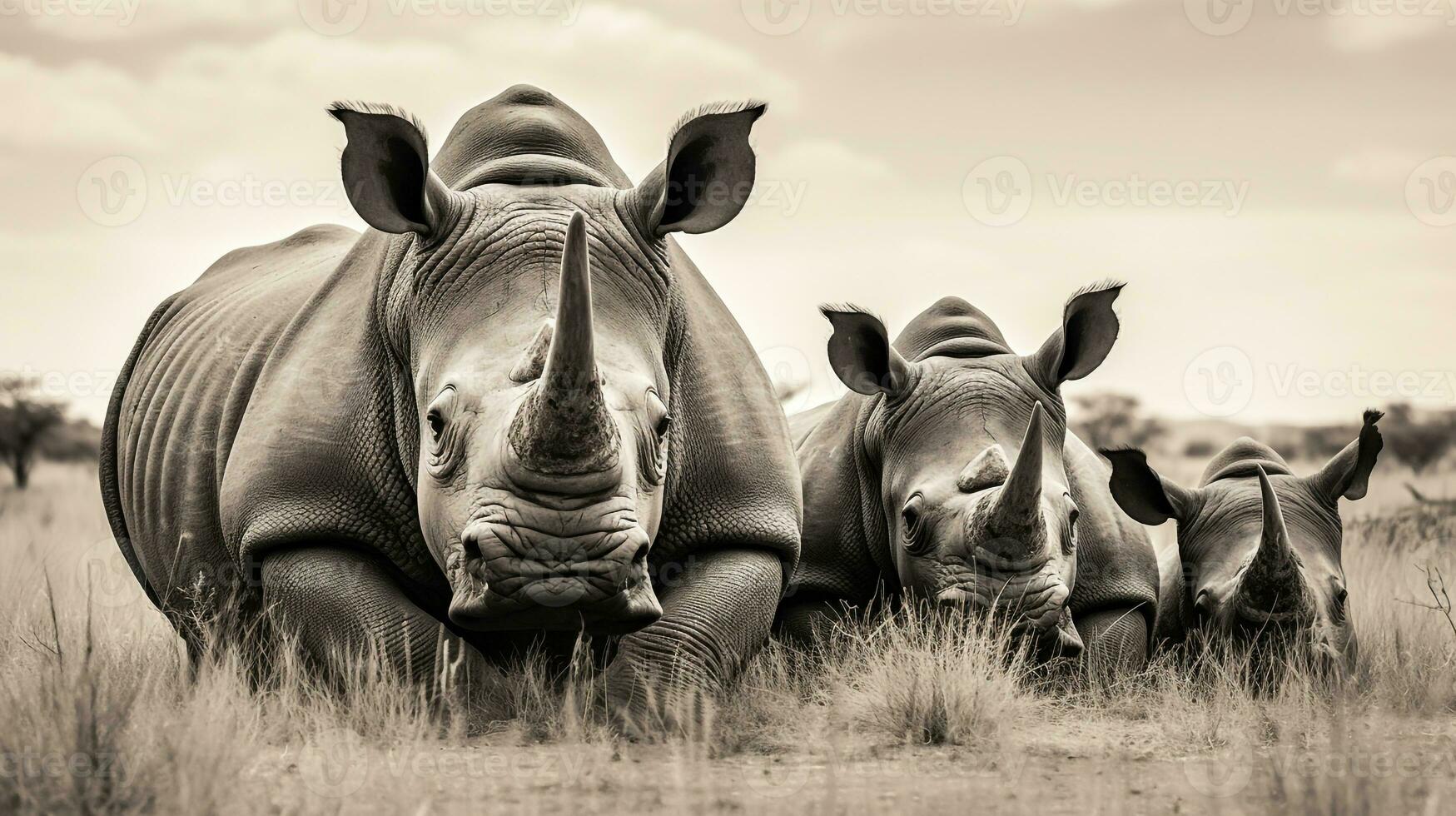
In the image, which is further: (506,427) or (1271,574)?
(1271,574)

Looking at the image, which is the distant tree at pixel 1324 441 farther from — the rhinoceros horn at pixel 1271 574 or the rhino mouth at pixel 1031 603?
the rhino mouth at pixel 1031 603

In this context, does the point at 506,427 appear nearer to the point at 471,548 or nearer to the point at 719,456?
the point at 471,548

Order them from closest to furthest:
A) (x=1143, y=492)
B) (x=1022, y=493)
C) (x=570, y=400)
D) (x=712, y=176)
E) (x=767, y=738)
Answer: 1. (x=570, y=400)
2. (x=767, y=738)
3. (x=712, y=176)
4. (x=1022, y=493)
5. (x=1143, y=492)

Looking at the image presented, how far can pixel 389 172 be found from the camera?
5926 mm

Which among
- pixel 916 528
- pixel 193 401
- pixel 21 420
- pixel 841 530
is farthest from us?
pixel 21 420

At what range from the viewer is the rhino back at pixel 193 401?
6848mm

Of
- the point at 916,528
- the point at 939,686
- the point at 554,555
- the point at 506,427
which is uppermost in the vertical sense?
the point at 506,427

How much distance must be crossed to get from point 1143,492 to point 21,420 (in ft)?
70.7

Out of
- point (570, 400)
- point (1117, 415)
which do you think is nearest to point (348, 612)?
point (570, 400)

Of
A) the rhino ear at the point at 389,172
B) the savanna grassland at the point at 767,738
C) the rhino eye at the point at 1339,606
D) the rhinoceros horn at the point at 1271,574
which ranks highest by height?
the rhino ear at the point at 389,172

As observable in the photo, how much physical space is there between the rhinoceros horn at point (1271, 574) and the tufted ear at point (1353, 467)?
0.84 metres

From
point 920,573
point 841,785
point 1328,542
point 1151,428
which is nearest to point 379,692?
point 841,785

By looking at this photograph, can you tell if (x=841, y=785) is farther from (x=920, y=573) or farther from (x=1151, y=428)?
(x=1151, y=428)

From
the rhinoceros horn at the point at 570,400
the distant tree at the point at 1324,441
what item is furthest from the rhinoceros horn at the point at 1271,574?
the distant tree at the point at 1324,441
